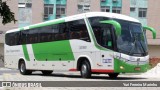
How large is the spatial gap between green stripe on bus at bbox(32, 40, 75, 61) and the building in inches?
1133

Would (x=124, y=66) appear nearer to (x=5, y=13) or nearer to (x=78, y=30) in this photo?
(x=78, y=30)

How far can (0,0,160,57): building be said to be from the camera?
5353 centimetres

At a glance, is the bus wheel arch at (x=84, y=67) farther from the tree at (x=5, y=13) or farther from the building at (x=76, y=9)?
the building at (x=76, y=9)

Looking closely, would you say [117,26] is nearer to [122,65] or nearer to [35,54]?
[122,65]

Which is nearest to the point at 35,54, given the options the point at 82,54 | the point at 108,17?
the point at 82,54

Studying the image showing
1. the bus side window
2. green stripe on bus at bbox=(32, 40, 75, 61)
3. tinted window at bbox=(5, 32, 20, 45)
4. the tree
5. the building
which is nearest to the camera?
the tree

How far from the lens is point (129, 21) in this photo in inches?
750

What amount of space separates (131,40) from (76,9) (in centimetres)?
3631

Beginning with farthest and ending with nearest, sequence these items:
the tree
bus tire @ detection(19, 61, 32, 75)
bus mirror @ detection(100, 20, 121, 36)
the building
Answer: the building → bus tire @ detection(19, 61, 32, 75) → bus mirror @ detection(100, 20, 121, 36) → the tree

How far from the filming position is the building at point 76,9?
53531mm

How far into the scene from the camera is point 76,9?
5409 cm

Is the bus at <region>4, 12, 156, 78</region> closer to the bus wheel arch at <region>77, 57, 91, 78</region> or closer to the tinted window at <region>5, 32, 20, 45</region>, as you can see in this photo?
the bus wheel arch at <region>77, 57, 91, 78</region>

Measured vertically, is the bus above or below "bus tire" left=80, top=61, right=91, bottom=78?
above

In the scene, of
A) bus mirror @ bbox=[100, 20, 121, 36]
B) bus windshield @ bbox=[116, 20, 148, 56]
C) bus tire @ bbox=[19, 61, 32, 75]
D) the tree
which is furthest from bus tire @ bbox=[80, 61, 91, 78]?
the tree
